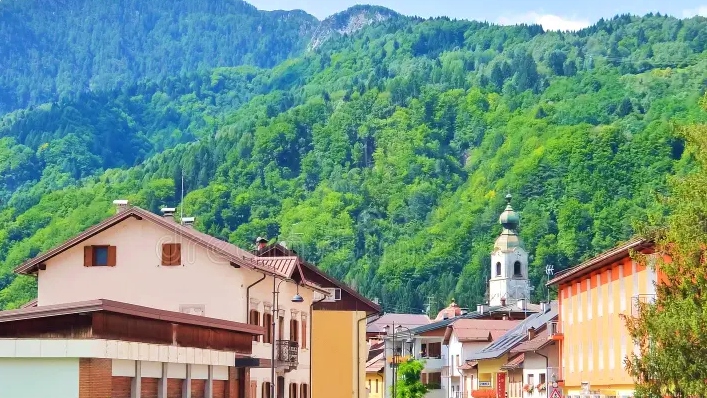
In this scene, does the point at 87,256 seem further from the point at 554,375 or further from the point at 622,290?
the point at 554,375

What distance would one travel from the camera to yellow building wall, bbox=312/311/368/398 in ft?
227

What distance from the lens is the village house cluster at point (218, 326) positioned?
A: 30.3 metres

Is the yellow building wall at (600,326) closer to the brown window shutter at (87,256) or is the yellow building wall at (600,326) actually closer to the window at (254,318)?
the window at (254,318)

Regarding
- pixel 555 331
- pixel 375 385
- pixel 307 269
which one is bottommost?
pixel 375 385

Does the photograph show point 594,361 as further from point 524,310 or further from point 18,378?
point 524,310

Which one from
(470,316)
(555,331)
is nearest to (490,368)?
(555,331)

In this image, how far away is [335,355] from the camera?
70.0 meters

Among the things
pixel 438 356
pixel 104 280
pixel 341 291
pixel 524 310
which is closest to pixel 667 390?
pixel 104 280

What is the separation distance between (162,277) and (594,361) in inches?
775

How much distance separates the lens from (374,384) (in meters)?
134

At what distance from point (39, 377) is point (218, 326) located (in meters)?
9.13

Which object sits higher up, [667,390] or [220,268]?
[220,268]

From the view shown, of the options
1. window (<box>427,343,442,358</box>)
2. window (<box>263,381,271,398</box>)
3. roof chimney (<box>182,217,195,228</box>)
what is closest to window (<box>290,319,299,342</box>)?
roof chimney (<box>182,217,195,228</box>)

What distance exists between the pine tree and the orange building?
1082 cm
